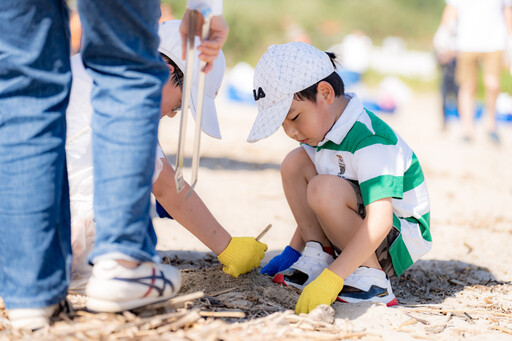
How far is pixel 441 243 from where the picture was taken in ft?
10.3

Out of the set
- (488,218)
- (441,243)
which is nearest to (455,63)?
(488,218)

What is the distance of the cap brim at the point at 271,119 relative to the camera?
82.6 inches

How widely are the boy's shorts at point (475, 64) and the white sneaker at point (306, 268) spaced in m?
4.82

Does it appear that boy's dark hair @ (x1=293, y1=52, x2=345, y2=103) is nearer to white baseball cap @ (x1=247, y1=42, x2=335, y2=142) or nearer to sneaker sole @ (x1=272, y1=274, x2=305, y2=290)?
white baseball cap @ (x1=247, y1=42, x2=335, y2=142)

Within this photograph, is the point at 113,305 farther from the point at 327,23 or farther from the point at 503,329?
the point at 327,23

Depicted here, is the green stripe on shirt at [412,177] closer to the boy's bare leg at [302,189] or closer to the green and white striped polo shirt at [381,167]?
the green and white striped polo shirt at [381,167]

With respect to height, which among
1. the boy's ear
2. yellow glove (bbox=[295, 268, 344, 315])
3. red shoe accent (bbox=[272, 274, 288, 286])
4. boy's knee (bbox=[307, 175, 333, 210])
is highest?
the boy's ear

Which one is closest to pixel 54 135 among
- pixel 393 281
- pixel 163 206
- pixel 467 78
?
pixel 163 206

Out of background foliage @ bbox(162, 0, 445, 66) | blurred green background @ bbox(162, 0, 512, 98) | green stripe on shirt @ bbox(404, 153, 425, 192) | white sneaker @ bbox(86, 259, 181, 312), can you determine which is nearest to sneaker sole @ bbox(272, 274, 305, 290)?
green stripe on shirt @ bbox(404, 153, 425, 192)

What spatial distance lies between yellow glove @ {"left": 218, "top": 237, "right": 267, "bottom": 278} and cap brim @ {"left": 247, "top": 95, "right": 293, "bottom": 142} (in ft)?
1.31

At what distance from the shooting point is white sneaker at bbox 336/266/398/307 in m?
2.06

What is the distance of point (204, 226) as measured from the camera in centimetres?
217

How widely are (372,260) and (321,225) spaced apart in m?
0.22

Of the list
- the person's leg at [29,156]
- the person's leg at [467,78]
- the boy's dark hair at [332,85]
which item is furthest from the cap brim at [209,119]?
→ the person's leg at [467,78]
